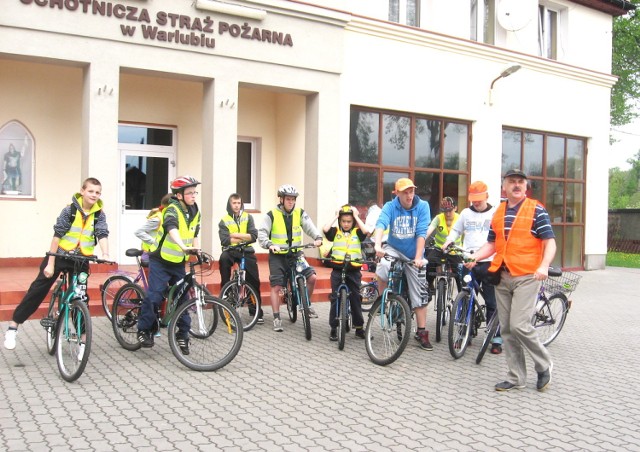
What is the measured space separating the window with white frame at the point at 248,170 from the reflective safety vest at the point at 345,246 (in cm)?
680

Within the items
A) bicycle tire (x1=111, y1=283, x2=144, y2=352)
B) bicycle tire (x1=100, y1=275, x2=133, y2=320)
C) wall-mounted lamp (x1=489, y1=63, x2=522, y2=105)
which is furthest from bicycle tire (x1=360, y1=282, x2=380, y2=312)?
wall-mounted lamp (x1=489, y1=63, x2=522, y2=105)

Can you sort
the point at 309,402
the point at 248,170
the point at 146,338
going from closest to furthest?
the point at 309,402
the point at 146,338
the point at 248,170

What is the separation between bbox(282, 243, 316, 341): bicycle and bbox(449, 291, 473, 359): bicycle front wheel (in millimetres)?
1777

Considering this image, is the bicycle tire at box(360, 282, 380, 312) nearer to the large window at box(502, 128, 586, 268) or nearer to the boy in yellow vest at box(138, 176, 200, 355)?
the boy in yellow vest at box(138, 176, 200, 355)

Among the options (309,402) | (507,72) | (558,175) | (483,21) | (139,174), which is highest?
(483,21)

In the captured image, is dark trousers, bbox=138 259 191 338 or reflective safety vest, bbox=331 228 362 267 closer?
dark trousers, bbox=138 259 191 338

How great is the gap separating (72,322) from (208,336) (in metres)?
1.35

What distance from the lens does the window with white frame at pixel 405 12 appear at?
48.4 feet

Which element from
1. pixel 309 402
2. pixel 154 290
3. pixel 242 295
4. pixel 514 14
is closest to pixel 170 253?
pixel 154 290

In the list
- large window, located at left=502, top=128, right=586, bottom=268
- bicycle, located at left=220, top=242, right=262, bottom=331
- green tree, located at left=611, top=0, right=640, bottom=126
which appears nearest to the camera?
bicycle, located at left=220, top=242, right=262, bottom=331

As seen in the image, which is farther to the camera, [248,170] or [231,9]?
[248,170]

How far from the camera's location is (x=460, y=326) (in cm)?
728

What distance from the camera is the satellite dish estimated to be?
1616 cm

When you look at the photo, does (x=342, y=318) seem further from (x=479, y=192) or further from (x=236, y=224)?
(x=236, y=224)
